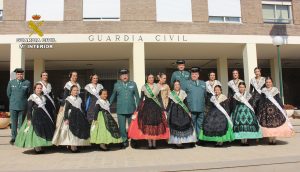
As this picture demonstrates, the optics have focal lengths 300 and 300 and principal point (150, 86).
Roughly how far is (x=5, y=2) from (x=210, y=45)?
9248 mm

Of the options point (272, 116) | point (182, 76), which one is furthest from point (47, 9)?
point (272, 116)

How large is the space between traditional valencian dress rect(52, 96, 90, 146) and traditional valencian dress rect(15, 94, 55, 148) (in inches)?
7.7

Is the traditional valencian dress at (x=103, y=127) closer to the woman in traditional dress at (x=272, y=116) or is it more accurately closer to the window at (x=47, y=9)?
the woman in traditional dress at (x=272, y=116)

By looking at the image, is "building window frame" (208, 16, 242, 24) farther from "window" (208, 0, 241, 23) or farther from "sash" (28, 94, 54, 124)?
"sash" (28, 94, 54, 124)

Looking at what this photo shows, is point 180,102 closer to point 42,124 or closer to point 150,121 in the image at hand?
point 150,121

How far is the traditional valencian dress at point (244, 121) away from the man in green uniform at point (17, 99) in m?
5.43

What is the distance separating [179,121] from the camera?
7207 millimetres

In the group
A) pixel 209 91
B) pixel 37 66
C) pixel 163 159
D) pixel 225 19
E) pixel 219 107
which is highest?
pixel 225 19

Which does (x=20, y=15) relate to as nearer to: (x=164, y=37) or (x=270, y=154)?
(x=164, y=37)

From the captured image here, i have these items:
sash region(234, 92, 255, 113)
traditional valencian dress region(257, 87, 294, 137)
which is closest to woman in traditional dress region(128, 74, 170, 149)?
sash region(234, 92, 255, 113)

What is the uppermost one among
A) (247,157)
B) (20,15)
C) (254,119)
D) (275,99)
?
(20,15)

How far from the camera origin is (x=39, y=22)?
42.2 ft

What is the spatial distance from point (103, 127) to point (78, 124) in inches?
22.7

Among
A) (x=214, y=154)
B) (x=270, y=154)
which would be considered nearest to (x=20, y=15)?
(x=214, y=154)
